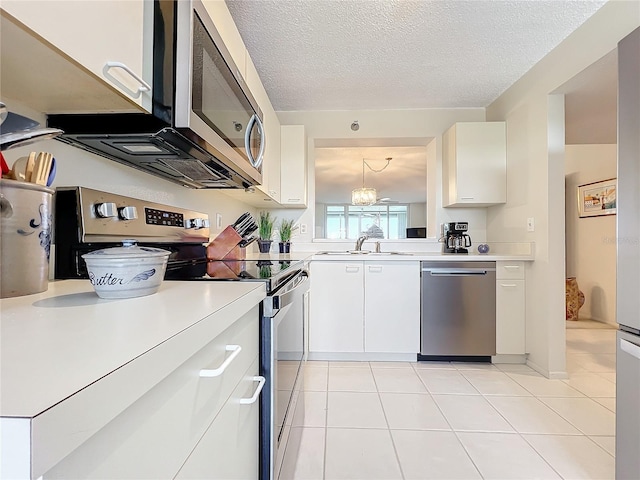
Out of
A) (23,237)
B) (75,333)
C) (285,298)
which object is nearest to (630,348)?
(285,298)

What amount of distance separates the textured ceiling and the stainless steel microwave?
809 millimetres

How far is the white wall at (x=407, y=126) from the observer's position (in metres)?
3.03

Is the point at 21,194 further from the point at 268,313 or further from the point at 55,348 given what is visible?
the point at 268,313

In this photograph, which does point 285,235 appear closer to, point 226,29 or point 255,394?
point 226,29

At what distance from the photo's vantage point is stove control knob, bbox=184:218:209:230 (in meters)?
1.58

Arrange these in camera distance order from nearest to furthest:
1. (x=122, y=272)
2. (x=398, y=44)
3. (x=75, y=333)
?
(x=75, y=333)
(x=122, y=272)
(x=398, y=44)

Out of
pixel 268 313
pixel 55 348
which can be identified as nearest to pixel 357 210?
pixel 268 313

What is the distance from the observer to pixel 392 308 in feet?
8.29

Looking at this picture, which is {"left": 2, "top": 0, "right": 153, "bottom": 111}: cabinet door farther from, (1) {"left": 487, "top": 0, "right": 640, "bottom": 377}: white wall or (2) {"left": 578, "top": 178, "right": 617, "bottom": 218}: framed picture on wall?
(2) {"left": 578, "top": 178, "right": 617, "bottom": 218}: framed picture on wall

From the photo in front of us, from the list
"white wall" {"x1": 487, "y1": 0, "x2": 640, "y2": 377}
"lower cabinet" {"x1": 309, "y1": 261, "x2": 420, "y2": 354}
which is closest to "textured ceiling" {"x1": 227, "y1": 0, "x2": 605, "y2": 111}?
"white wall" {"x1": 487, "y1": 0, "x2": 640, "y2": 377}

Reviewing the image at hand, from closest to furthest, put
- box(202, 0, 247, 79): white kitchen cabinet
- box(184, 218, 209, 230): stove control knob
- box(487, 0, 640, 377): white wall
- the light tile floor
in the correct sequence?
box(202, 0, 247, 79): white kitchen cabinet < the light tile floor < box(184, 218, 209, 230): stove control knob < box(487, 0, 640, 377): white wall

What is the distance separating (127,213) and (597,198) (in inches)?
183

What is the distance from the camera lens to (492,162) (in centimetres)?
271

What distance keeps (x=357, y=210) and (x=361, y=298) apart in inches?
287
